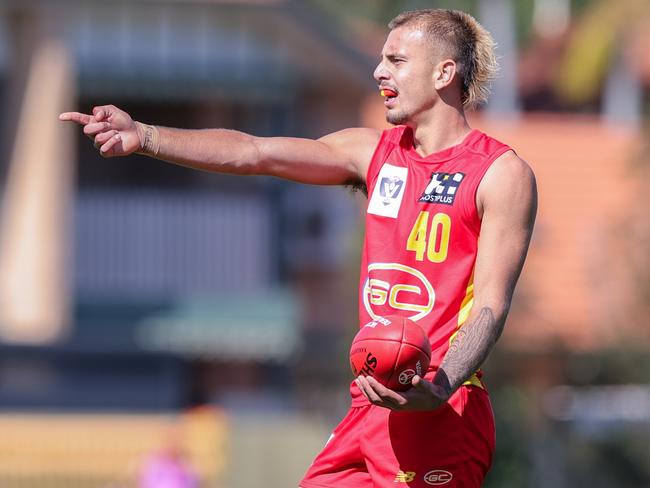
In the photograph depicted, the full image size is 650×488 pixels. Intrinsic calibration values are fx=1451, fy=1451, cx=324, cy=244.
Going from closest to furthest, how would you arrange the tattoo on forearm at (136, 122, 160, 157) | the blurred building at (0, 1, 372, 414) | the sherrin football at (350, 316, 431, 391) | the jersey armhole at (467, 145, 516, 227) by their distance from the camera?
the sherrin football at (350, 316, 431, 391) < the jersey armhole at (467, 145, 516, 227) < the tattoo on forearm at (136, 122, 160, 157) < the blurred building at (0, 1, 372, 414)

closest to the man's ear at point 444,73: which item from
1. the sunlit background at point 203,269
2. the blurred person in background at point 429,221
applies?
the blurred person in background at point 429,221

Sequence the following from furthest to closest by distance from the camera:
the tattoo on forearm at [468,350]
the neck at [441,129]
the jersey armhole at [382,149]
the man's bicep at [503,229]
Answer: the jersey armhole at [382,149], the neck at [441,129], the man's bicep at [503,229], the tattoo on forearm at [468,350]

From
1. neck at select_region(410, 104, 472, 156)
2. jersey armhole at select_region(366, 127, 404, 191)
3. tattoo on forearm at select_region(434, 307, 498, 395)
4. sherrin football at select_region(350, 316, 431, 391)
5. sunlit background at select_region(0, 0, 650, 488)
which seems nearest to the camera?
sherrin football at select_region(350, 316, 431, 391)

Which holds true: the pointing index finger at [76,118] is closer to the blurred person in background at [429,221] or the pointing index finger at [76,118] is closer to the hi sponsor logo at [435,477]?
the blurred person in background at [429,221]

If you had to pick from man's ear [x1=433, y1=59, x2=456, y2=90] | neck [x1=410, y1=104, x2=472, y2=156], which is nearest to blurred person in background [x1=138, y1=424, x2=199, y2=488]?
neck [x1=410, y1=104, x2=472, y2=156]

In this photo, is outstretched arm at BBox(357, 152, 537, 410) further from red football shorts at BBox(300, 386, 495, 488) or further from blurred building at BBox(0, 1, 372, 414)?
blurred building at BBox(0, 1, 372, 414)

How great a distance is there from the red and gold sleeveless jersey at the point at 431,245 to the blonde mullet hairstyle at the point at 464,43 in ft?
0.88

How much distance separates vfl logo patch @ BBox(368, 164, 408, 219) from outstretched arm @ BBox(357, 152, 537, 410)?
13.6 inches

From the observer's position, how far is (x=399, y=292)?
18.5 ft

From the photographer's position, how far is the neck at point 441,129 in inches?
229

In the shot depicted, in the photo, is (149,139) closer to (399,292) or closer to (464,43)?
(399,292)

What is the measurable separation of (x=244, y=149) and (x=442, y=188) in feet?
2.82

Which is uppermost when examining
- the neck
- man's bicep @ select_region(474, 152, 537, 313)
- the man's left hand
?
the neck

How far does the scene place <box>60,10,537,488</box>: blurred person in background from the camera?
5512 millimetres
